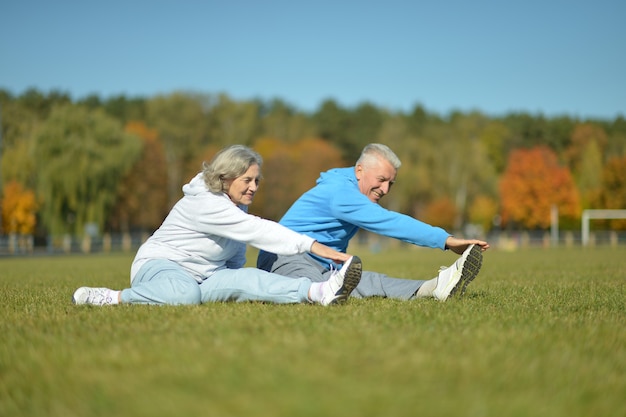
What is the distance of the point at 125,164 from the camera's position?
151 feet

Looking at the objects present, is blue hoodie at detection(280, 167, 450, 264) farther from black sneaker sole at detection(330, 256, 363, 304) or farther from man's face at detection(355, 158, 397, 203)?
black sneaker sole at detection(330, 256, 363, 304)

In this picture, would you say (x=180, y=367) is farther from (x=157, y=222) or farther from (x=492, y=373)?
(x=157, y=222)

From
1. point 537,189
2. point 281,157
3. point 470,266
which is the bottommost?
point 537,189

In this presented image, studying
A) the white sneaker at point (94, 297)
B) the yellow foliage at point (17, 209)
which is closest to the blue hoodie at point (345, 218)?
the white sneaker at point (94, 297)

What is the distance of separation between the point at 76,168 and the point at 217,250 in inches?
1537

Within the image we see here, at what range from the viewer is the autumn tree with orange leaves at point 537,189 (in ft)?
224

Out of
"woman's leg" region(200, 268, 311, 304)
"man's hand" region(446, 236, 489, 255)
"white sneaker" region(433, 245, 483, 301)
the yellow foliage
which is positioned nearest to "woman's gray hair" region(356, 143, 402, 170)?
"man's hand" region(446, 236, 489, 255)

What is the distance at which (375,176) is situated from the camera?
20.1 feet

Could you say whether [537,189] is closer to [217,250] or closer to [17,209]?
[17,209]

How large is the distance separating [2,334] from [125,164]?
43.1 metres

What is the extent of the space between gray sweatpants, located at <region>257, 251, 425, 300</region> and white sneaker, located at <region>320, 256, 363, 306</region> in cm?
87

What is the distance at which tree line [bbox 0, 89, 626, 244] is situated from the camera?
43.9 metres

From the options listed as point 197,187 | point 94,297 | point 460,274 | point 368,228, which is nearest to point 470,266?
point 460,274

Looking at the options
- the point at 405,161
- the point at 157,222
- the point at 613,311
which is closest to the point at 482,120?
the point at 405,161
